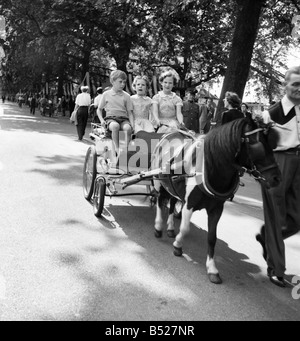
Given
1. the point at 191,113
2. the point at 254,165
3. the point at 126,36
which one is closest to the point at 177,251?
the point at 254,165

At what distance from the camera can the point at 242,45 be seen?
402 inches

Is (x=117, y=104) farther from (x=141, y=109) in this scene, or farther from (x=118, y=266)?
(x=118, y=266)

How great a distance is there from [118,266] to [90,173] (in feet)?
8.82

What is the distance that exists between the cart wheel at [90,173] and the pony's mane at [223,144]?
2653mm

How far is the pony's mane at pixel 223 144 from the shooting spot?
355 cm

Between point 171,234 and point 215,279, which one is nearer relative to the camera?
point 215,279

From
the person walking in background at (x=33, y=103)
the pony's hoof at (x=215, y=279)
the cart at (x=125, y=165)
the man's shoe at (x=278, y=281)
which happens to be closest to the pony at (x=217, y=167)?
the pony's hoof at (x=215, y=279)

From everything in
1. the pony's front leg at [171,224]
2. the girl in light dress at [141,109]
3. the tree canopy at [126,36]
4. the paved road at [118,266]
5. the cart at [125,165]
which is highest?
the tree canopy at [126,36]

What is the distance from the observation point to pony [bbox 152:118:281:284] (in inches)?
136

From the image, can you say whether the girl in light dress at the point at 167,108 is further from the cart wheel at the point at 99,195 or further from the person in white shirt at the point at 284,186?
the person in white shirt at the point at 284,186

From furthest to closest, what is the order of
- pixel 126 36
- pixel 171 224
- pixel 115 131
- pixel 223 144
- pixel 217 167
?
1. pixel 126 36
2. pixel 115 131
3. pixel 171 224
4. pixel 217 167
5. pixel 223 144

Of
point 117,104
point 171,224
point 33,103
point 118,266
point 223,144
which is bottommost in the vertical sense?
point 118,266

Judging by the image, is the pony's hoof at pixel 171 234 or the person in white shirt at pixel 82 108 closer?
the pony's hoof at pixel 171 234
